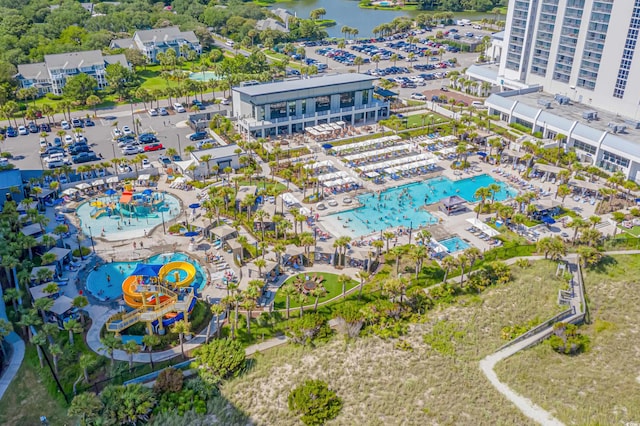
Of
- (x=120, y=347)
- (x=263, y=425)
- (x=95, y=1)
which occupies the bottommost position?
(x=263, y=425)

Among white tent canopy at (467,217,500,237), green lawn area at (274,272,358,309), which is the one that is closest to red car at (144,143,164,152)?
green lawn area at (274,272,358,309)

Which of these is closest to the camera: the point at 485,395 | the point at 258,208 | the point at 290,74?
the point at 485,395

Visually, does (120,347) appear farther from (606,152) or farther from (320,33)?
(320,33)

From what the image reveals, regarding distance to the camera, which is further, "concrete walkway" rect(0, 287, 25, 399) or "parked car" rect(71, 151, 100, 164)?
"parked car" rect(71, 151, 100, 164)

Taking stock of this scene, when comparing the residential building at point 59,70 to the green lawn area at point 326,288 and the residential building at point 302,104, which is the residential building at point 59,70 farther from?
the green lawn area at point 326,288

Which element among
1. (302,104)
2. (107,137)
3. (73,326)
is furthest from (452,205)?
(107,137)

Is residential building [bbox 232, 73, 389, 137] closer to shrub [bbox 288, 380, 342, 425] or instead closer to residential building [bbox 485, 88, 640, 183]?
residential building [bbox 485, 88, 640, 183]

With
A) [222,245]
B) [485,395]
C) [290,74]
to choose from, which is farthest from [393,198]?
[290,74]

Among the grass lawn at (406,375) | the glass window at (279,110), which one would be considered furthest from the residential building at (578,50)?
the grass lawn at (406,375)
